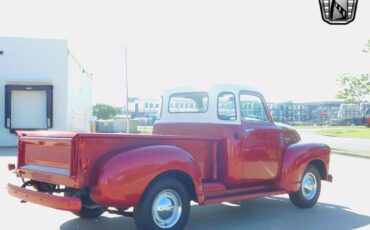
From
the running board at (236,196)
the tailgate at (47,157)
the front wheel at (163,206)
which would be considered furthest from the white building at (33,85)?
the front wheel at (163,206)

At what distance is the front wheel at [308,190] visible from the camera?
7.75 meters

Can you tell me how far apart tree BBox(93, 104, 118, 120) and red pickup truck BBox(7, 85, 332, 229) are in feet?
281

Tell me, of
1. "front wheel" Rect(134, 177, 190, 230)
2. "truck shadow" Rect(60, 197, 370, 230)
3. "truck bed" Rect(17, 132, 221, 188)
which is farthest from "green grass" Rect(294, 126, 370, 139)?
"front wheel" Rect(134, 177, 190, 230)

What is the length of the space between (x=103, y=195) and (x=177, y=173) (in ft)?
3.52

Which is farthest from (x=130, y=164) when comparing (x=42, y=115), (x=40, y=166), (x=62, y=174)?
(x=42, y=115)

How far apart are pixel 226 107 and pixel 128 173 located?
8.34 ft

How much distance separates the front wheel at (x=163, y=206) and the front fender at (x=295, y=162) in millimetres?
2261

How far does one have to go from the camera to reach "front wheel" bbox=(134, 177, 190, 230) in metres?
5.32

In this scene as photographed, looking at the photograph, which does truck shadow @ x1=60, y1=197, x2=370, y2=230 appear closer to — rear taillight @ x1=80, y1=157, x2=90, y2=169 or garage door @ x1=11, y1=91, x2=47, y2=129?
rear taillight @ x1=80, y1=157, x2=90, y2=169

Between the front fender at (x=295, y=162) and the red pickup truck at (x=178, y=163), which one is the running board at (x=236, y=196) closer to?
the red pickup truck at (x=178, y=163)

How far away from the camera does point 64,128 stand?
2181 centimetres

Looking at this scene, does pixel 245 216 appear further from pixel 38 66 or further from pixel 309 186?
pixel 38 66

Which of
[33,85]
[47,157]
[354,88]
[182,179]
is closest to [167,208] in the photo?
[182,179]

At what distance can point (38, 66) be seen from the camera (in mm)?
21734
